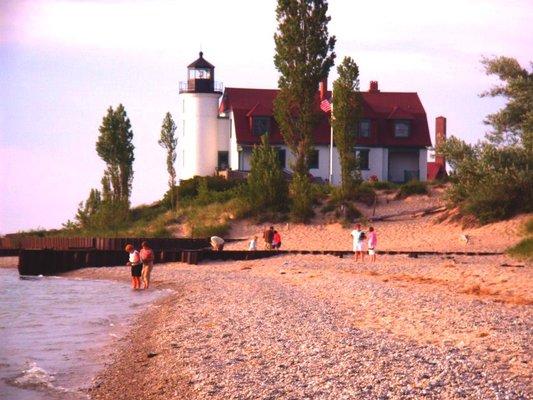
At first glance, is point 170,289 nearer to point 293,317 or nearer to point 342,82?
point 293,317

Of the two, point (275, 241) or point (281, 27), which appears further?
point (281, 27)

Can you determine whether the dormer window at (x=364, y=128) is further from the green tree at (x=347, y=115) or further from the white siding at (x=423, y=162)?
the green tree at (x=347, y=115)

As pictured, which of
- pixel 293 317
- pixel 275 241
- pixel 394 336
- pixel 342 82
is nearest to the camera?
pixel 394 336

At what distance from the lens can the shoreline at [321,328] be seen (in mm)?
13891

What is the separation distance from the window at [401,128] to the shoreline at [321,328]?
135ft

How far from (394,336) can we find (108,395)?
5486 millimetres

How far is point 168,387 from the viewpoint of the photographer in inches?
580

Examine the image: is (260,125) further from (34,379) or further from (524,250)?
(34,379)

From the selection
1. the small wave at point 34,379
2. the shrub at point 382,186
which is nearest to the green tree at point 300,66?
the shrub at point 382,186

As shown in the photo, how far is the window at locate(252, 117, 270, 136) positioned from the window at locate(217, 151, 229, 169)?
352cm

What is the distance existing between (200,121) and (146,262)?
38602 mm

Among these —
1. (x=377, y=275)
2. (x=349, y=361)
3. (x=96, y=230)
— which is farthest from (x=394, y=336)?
(x=96, y=230)

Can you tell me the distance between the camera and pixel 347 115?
188ft

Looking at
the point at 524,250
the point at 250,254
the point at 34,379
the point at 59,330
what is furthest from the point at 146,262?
the point at 34,379
